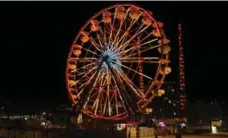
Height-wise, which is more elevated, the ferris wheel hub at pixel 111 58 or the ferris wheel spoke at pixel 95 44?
the ferris wheel spoke at pixel 95 44

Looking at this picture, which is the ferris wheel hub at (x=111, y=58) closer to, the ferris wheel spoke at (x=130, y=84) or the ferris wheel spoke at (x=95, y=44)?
the ferris wheel spoke at (x=130, y=84)

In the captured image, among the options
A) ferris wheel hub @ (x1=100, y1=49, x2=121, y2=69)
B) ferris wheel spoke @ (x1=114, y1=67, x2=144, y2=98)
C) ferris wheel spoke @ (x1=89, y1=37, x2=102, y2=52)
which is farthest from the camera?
ferris wheel spoke @ (x1=89, y1=37, x2=102, y2=52)

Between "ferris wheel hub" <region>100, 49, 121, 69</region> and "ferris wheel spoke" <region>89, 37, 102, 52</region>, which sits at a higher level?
"ferris wheel spoke" <region>89, 37, 102, 52</region>

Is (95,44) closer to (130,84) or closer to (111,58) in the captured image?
(111,58)

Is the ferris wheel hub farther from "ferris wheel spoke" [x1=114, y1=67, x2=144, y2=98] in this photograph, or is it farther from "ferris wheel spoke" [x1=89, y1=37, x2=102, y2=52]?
"ferris wheel spoke" [x1=89, y1=37, x2=102, y2=52]

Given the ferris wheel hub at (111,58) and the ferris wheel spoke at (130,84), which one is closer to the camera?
the ferris wheel spoke at (130,84)

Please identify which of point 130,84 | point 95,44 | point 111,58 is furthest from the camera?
point 95,44

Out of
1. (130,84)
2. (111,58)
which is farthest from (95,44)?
(130,84)

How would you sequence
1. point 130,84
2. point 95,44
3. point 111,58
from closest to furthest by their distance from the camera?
point 130,84 < point 111,58 < point 95,44

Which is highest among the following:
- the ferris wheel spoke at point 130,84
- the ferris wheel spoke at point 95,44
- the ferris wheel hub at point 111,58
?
the ferris wheel spoke at point 95,44

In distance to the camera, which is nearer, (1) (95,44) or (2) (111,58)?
(2) (111,58)

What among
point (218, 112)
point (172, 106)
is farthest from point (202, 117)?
point (172, 106)

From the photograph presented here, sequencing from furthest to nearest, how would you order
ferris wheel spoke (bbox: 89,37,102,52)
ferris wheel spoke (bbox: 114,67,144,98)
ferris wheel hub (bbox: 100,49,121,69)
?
ferris wheel spoke (bbox: 89,37,102,52) < ferris wheel hub (bbox: 100,49,121,69) < ferris wheel spoke (bbox: 114,67,144,98)

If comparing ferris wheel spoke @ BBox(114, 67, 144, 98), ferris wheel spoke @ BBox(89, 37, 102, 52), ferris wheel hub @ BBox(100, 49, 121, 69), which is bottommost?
ferris wheel spoke @ BBox(114, 67, 144, 98)
